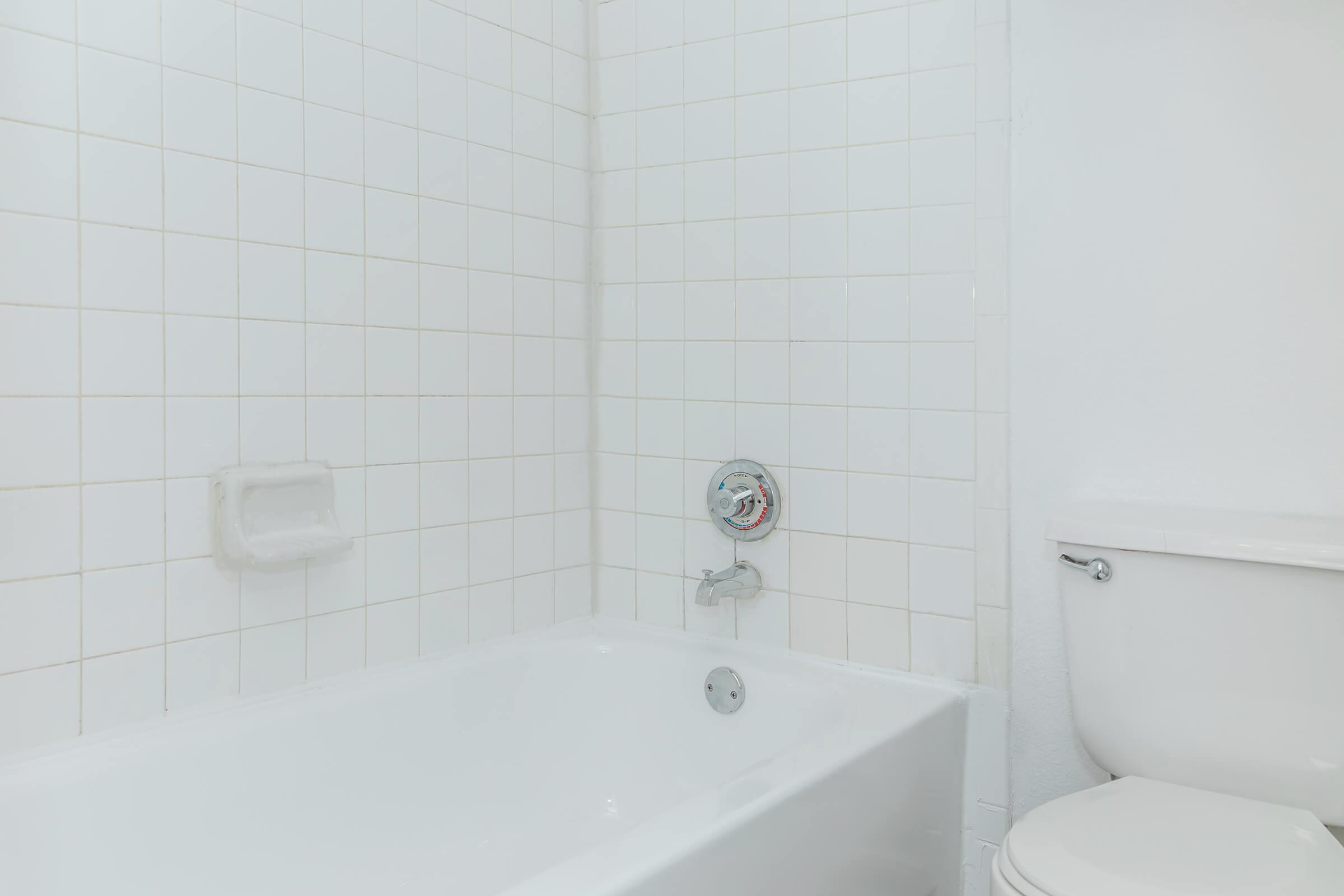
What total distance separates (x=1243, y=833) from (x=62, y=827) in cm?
155

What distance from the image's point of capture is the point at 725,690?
190 centimetres

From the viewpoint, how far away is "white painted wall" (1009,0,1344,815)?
4.82 feet

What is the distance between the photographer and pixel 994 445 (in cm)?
172

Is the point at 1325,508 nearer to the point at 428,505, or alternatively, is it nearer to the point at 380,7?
the point at 428,505

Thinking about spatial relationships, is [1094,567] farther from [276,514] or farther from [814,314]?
[276,514]

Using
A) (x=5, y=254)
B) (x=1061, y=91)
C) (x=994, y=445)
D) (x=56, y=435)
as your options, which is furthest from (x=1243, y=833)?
(x=5, y=254)

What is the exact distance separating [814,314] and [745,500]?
39 centimetres

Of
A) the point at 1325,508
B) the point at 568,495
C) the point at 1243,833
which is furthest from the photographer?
the point at 568,495

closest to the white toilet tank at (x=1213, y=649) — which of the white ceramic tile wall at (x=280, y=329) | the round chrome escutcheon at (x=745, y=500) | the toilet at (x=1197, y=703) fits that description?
the toilet at (x=1197, y=703)

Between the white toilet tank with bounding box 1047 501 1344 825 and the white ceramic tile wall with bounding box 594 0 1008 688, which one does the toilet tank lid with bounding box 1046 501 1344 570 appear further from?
the white ceramic tile wall with bounding box 594 0 1008 688

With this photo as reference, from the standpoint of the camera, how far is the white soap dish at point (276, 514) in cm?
152

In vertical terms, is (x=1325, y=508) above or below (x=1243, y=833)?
above

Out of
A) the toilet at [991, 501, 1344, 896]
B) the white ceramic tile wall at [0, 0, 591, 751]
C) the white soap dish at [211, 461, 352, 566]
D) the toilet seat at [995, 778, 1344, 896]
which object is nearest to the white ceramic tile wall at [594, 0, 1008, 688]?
the white ceramic tile wall at [0, 0, 591, 751]

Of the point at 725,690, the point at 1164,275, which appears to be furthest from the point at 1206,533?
the point at 725,690
